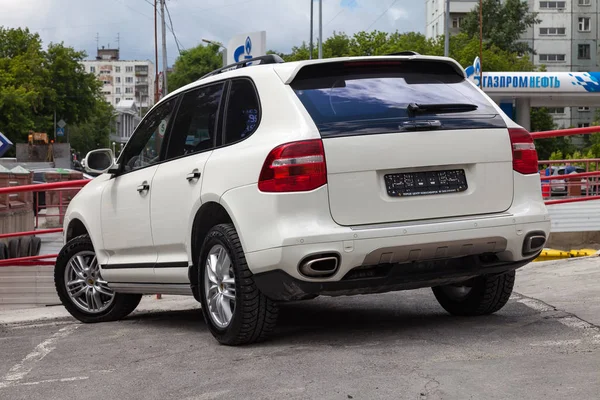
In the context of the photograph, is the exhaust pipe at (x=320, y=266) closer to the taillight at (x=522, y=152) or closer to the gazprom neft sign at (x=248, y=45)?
the taillight at (x=522, y=152)

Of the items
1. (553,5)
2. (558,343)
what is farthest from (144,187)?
(553,5)

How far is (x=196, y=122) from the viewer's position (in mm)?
7059

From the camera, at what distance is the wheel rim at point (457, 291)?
7.22 metres

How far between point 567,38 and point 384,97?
103 meters

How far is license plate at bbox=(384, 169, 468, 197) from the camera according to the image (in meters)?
5.93

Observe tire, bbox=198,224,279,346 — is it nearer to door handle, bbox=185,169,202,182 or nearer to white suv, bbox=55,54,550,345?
white suv, bbox=55,54,550,345

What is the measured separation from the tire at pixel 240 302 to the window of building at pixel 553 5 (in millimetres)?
101883

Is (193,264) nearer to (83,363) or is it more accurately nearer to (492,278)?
(83,363)

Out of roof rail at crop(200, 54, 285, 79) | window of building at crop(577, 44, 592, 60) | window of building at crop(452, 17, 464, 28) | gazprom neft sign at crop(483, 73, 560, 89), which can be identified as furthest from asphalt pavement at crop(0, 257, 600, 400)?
window of building at crop(452, 17, 464, 28)

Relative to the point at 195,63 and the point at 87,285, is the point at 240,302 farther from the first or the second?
the point at 195,63

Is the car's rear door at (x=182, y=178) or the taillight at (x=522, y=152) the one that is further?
A: the car's rear door at (x=182, y=178)

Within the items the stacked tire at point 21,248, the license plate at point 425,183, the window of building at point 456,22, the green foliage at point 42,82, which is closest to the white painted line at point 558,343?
the license plate at point 425,183

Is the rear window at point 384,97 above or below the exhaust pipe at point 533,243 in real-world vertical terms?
above

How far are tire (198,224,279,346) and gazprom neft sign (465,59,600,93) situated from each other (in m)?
41.2
